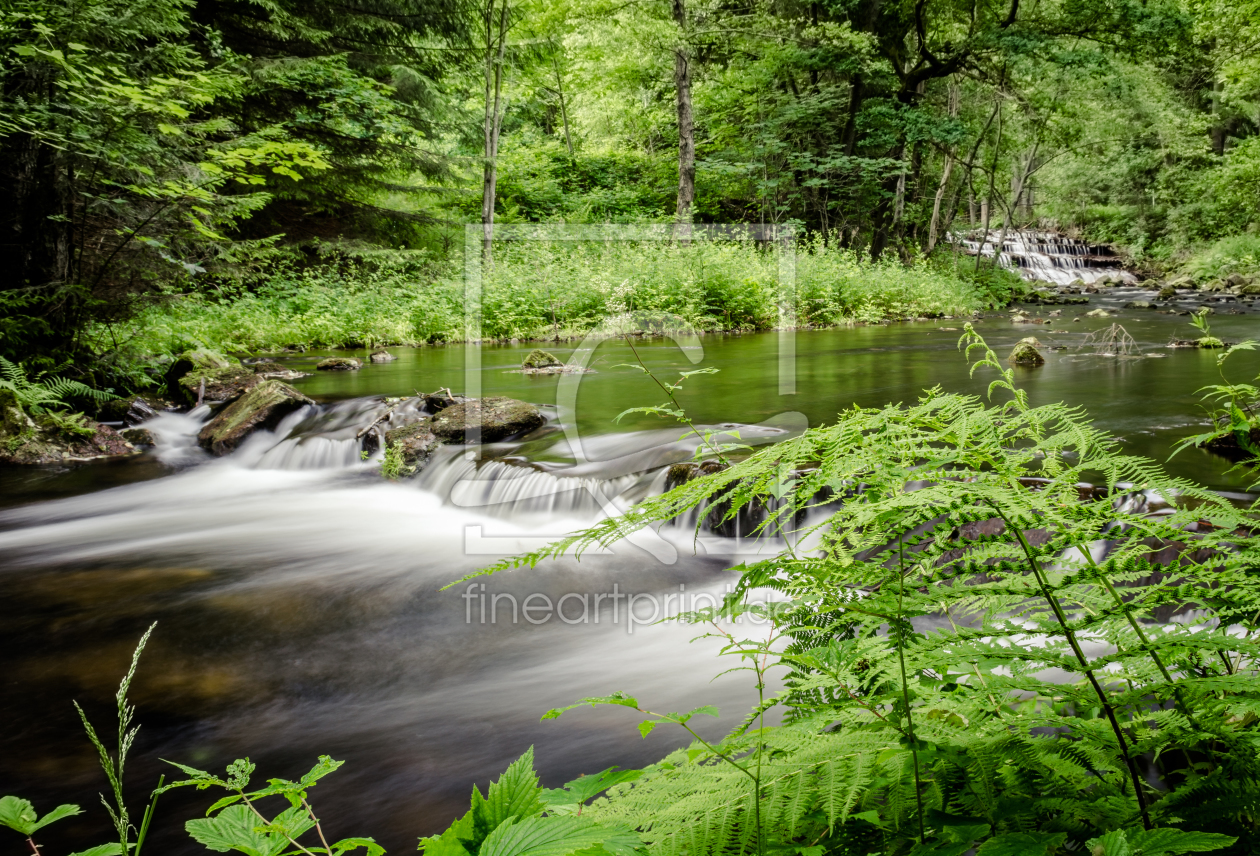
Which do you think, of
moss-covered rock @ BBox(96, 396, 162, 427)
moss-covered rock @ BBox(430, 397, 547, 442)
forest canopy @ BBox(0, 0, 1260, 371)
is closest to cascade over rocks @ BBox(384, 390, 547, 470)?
moss-covered rock @ BBox(430, 397, 547, 442)

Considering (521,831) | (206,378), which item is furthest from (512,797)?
(206,378)

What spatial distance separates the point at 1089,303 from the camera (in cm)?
2219

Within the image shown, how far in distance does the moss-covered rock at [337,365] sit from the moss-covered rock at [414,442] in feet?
14.5

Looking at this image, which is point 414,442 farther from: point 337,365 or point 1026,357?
point 1026,357

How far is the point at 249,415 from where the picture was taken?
8688 mm

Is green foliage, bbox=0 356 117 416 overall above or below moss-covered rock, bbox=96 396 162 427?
above

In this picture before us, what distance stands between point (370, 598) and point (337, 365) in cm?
777

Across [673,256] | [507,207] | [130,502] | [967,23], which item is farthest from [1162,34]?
[130,502]

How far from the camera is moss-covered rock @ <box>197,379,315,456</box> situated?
8.46 m

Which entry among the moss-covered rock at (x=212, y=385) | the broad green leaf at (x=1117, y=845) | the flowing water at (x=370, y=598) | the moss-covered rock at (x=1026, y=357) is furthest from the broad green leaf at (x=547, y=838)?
the moss-covered rock at (x=1026, y=357)

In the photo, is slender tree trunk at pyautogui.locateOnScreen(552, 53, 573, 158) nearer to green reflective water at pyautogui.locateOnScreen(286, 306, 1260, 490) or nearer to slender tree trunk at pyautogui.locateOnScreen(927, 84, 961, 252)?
slender tree trunk at pyautogui.locateOnScreen(927, 84, 961, 252)

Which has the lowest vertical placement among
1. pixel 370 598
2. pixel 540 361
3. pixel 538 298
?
pixel 370 598

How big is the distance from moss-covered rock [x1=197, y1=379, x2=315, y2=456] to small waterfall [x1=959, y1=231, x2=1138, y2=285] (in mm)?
24373

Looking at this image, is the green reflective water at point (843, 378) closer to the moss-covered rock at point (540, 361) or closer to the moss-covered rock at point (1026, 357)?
the moss-covered rock at point (1026, 357)
